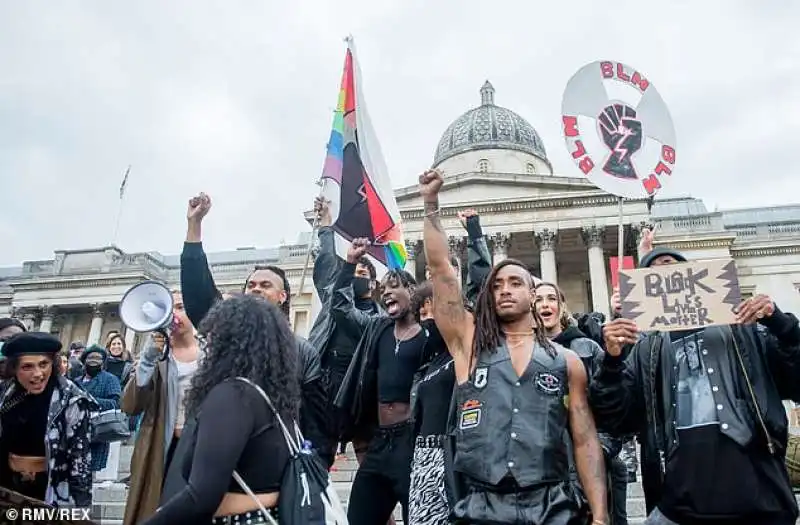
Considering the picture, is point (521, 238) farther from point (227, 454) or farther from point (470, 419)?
point (227, 454)

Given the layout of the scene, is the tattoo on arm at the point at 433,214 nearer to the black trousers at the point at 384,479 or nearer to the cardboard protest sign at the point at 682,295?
the cardboard protest sign at the point at 682,295

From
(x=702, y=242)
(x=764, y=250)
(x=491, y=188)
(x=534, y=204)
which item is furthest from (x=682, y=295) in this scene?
(x=764, y=250)

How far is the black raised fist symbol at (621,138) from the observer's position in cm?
428

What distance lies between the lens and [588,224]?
94.1 ft

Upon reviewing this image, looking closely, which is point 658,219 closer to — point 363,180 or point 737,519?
point 363,180

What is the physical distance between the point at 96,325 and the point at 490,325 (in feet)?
132

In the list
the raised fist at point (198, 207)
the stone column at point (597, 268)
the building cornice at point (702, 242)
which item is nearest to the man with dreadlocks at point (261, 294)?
the raised fist at point (198, 207)

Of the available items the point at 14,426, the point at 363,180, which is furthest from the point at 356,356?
the point at 363,180

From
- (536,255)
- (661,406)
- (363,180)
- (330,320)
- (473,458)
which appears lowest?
(473,458)

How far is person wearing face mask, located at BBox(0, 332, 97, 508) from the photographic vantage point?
3873 mm

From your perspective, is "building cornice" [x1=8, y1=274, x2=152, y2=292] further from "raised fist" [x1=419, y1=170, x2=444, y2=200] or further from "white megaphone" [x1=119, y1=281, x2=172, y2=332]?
"raised fist" [x1=419, y1=170, x2=444, y2=200]

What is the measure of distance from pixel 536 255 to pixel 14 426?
94.6ft

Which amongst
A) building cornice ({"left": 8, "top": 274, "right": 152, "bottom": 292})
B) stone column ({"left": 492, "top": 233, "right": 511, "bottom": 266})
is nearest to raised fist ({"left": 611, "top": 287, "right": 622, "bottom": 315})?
stone column ({"left": 492, "top": 233, "right": 511, "bottom": 266})

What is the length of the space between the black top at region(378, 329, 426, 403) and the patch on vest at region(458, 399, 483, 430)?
103cm
